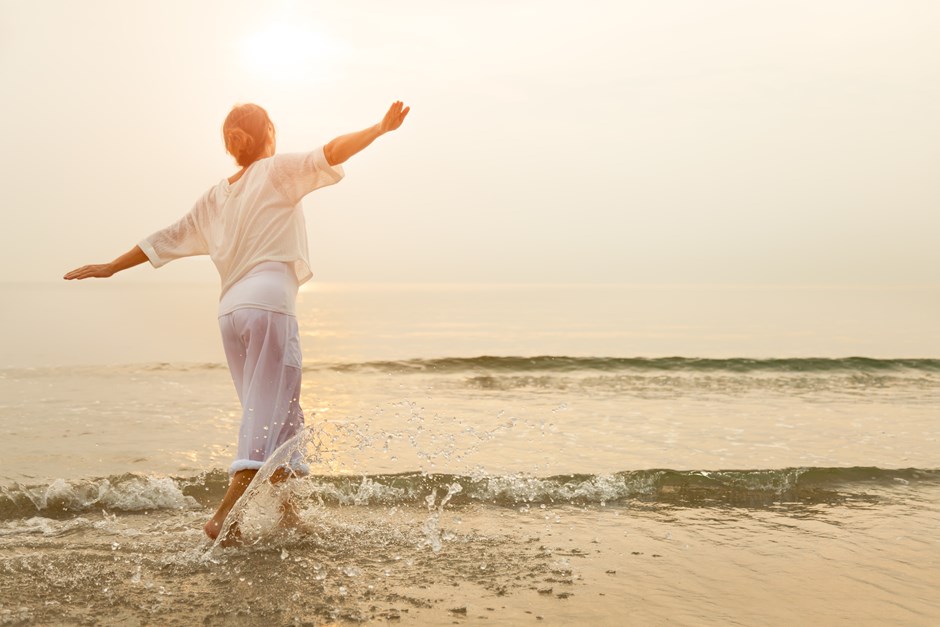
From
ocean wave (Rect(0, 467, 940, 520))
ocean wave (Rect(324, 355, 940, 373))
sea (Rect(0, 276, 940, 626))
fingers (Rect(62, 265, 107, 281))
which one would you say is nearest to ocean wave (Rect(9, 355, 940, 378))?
ocean wave (Rect(324, 355, 940, 373))

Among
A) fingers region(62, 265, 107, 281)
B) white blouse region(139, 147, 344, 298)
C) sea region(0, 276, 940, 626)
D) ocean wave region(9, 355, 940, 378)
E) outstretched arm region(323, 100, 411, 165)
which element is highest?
outstretched arm region(323, 100, 411, 165)

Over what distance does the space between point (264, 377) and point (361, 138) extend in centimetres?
135

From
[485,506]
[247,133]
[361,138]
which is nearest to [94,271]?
[247,133]

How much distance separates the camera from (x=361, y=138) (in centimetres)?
424

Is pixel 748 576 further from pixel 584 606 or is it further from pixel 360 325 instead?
pixel 360 325

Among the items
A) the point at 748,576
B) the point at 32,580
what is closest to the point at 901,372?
the point at 748,576

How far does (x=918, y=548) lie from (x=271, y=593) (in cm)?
366

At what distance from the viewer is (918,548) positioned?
4.98 metres

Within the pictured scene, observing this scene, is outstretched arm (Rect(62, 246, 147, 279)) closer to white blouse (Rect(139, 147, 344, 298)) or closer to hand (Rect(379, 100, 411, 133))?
white blouse (Rect(139, 147, 344, 298))

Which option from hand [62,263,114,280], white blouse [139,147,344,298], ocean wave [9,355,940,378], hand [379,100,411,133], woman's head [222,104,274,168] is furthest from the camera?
ocean wave [9,355,940,378]

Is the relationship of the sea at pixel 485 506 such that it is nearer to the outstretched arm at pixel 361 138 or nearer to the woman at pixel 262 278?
the woman at pixel 262 278

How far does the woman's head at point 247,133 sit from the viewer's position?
4684mm

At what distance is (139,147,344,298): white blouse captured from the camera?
4.48m

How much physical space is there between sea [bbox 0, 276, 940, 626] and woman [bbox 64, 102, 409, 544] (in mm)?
172
